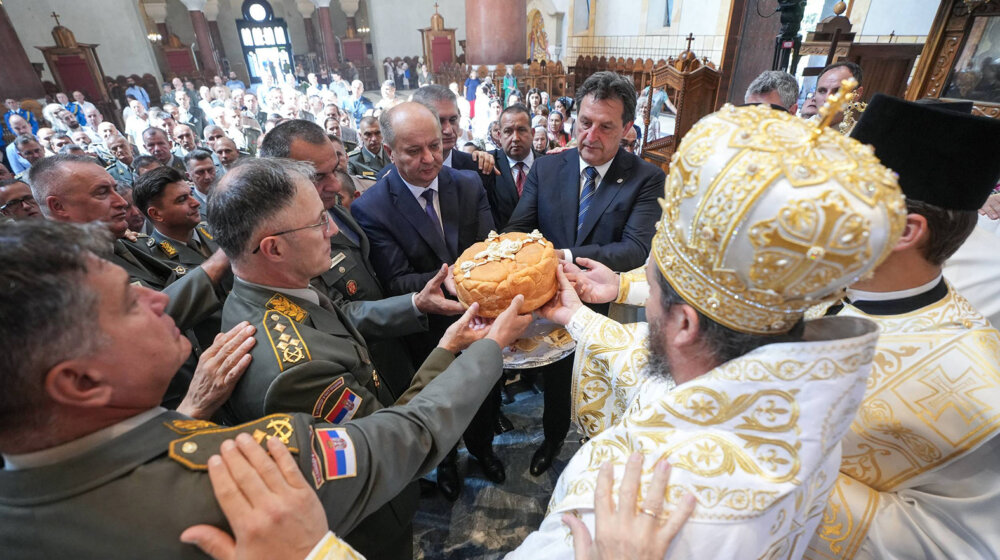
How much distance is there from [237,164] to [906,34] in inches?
→ 575

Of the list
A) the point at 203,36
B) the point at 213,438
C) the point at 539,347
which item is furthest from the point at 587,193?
the point at 203,36

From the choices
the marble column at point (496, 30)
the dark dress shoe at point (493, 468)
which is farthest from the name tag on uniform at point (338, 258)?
the marble column at point (496, 30)

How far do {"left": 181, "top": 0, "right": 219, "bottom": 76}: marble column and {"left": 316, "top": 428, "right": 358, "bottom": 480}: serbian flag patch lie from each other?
109ft

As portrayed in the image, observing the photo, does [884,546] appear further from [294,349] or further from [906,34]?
[906,34]

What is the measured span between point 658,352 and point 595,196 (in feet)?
6.55

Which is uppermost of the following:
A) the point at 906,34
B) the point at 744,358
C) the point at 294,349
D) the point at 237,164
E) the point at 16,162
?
the point at 906,34

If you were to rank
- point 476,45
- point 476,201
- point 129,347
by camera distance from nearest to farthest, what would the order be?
point 129,347, point 476,201, point 476,45

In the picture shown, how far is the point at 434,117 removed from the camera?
120 inches

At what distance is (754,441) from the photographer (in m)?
1.13

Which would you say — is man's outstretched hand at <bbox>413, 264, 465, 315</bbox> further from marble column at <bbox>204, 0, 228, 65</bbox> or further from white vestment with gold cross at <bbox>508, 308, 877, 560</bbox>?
marble column at <bbox>204, 0, 228, 65</bbox>

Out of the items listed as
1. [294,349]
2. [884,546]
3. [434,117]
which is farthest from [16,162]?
[884,546]

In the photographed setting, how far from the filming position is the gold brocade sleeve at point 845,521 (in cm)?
149

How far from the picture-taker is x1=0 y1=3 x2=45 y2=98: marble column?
14.9 meters

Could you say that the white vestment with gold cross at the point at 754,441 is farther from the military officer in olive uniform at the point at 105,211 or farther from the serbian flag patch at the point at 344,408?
the military officer in olive uniform at the point at 105,211
